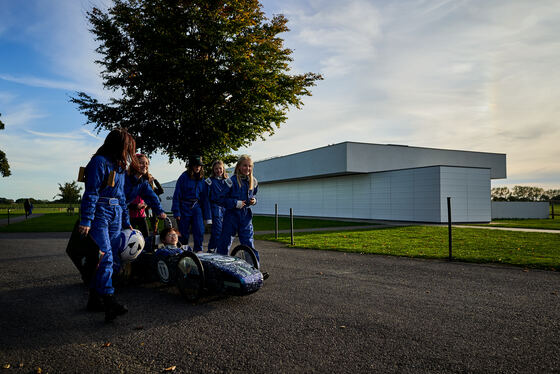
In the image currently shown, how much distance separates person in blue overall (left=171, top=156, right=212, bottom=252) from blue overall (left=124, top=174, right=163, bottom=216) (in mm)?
1350

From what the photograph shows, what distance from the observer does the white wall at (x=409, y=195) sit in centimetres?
2351

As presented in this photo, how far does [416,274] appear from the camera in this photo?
6.75 metres

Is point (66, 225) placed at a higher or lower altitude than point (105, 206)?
lower

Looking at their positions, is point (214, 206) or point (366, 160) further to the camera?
point (366, 160)

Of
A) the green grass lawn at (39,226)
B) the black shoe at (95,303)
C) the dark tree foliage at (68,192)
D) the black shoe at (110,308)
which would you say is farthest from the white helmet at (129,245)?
the dark tree foliage at (68,192)

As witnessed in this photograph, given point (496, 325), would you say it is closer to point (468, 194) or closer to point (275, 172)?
point (468, 194)

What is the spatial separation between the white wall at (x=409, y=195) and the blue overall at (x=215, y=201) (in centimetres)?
1994

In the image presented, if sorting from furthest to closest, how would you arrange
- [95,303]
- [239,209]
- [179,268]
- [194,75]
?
[194,75] < [239,209] < [179,268] < [95,303]

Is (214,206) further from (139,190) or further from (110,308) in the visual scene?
(110,308)

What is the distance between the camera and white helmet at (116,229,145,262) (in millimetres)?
5113

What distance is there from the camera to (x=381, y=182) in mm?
28062

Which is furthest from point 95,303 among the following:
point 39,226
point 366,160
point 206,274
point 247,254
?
point 366,160

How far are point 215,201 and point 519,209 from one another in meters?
36.4

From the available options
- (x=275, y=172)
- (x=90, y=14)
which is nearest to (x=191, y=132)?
(x=90, y=14)
